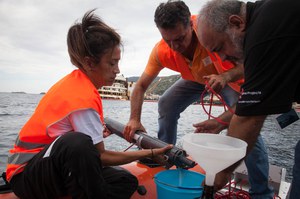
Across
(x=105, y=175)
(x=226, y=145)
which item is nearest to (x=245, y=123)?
(x=226, y=145)

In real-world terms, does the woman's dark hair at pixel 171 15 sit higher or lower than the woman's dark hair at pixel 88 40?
higher

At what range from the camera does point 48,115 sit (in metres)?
1.62

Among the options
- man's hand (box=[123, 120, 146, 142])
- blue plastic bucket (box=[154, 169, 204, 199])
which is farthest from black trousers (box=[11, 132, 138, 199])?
man's hand (box=[123, 120, 146, 142])

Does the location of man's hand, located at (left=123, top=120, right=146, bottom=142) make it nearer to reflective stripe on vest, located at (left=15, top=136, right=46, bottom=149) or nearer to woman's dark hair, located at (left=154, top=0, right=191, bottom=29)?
woman's dark hair, located at (left=154, top=0, right=191, bottom=29)

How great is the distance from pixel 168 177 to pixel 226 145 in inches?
32.9

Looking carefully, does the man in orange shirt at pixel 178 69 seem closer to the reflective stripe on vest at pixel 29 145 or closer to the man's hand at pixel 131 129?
the man's hand at pixel 131 129

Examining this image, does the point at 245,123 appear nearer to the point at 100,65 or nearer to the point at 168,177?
the point at 168,177

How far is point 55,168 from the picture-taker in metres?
1.51

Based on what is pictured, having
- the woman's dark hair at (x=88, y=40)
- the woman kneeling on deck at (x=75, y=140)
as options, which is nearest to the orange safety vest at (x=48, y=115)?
the woman kneeling on deck at (x=75, y=140)

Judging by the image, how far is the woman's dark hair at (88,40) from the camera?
1.88 meters

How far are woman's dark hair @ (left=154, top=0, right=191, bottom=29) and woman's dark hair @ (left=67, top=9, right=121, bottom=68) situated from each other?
66 centimetres

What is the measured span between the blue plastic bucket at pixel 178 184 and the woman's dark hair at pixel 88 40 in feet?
3.25

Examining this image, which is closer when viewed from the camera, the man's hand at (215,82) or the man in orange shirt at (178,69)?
the man's hand at (215,82)

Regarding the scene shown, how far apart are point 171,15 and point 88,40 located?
926 millimetres
